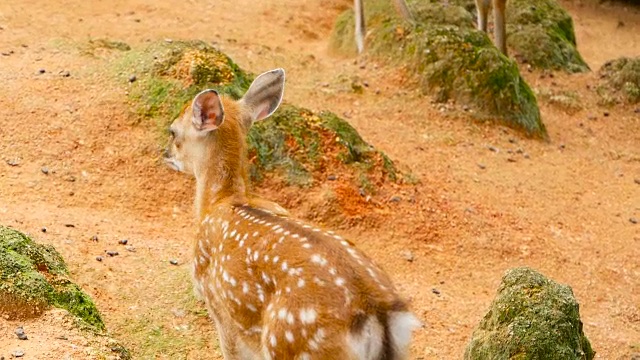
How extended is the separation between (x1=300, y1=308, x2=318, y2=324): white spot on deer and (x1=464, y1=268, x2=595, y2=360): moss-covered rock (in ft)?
5.21

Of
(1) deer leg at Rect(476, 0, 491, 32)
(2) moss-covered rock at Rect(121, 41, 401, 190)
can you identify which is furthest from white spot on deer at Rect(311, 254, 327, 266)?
(1) deer leg at Rect(476, 0, 491, 32)

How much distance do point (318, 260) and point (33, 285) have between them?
1926mm

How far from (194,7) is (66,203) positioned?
787cm

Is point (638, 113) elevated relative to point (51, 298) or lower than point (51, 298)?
lower

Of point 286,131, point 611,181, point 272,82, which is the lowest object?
point 611,181

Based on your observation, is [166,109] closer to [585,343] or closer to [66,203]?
[66,203]

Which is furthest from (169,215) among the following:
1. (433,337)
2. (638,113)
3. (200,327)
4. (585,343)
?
(638,113)

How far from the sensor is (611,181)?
11.9 metres

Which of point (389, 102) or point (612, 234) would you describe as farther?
point (389, 102)

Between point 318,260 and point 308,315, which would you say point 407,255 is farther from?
point 308,315

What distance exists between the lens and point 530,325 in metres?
6.44

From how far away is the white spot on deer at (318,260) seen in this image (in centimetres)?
549

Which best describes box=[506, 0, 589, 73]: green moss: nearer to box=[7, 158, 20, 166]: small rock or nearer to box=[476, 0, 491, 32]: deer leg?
box=[476, 0, 491, 32]: deer leg

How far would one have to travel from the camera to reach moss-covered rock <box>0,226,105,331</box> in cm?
634
